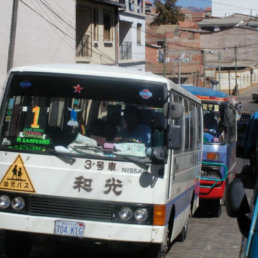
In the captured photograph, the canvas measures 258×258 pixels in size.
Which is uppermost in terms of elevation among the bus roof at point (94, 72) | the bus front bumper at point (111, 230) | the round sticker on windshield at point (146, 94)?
the bus roof at point (94, 72)

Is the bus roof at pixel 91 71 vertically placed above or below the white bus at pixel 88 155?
above

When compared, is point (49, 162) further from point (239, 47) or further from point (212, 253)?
point (239, 47)

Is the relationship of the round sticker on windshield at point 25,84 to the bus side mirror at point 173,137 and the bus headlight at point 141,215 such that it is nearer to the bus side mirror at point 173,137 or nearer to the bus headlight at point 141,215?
the bus side mirror at point 173,137

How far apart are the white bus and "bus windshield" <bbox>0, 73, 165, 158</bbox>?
1 cm

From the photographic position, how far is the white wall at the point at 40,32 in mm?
24750

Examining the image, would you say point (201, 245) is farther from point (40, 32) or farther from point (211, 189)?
point (40, 32)

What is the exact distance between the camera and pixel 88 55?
33.2 metres

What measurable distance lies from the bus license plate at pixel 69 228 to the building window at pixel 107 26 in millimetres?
29021

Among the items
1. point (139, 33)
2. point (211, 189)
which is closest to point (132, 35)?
point (139, 33)

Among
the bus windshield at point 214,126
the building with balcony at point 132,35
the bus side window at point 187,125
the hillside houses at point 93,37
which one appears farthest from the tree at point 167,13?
the bus side window at point 187,125

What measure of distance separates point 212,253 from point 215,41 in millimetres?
70797

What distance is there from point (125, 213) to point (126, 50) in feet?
108

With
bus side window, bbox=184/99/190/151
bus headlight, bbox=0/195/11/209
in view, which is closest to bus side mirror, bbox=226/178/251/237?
bus headlight, bbox=0/195/11/209

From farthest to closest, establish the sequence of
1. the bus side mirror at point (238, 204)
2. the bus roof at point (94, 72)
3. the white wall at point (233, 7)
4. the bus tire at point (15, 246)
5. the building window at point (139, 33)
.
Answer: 1. the white wall at point (233, 7)
2. the building window at point (139, 33)
3. the bus tire at point (15, 246)
4. the bus roof at point (94, 72)
5. the bus side mirror at point (238, 204)
